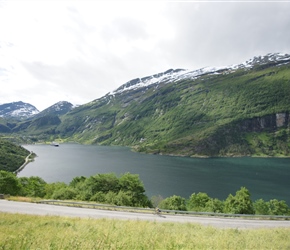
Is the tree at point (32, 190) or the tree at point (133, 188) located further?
the tree at point (32, 190)

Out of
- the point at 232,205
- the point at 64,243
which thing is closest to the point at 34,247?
the point at 64,243

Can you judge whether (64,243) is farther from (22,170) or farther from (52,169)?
(22,170)

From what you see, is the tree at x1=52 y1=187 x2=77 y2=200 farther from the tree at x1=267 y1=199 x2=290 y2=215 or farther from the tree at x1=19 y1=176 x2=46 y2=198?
the tree at x1=267 y1=199 x2=290 y2=215

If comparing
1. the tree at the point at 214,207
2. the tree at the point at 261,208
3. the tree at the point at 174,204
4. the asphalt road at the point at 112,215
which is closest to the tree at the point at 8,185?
the asphalt road at the point at 112,215

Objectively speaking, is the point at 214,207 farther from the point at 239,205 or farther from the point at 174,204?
the point at 174,204

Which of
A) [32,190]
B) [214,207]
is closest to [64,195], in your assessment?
[32,190]

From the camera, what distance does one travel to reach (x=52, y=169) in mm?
180000

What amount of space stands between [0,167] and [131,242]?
659 ft

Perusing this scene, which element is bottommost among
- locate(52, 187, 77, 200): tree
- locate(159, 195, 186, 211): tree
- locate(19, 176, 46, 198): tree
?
locate(19, 176, 46, 198): tree

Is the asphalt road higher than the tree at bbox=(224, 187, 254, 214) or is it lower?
lower

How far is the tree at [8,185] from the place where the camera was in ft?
228

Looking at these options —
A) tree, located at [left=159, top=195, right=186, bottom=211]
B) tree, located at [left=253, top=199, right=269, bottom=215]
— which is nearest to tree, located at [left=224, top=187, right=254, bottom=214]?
tree, located at [left=253, top=199, right=269, bottom=215]

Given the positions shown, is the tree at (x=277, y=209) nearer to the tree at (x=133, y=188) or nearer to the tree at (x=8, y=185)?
the tree at (x=133, y=188)

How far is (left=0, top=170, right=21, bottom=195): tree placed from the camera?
69.6 m
